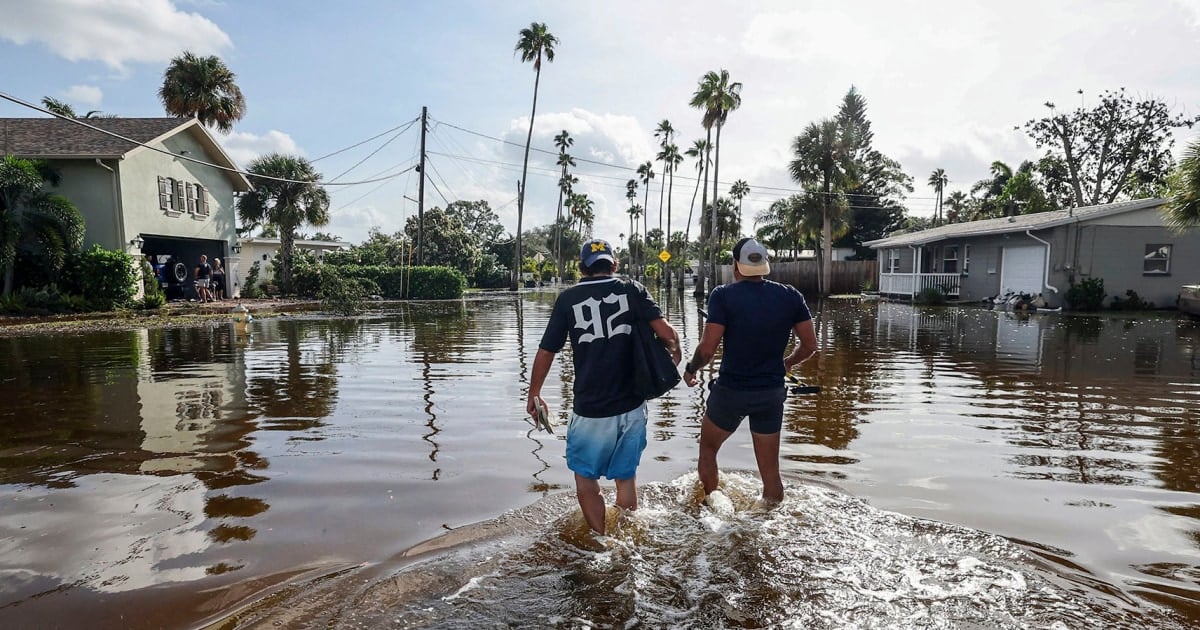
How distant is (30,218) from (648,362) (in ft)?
75.4

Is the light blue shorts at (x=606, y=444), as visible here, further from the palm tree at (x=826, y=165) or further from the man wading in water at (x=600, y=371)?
the palm tree at (x=826, y=165)

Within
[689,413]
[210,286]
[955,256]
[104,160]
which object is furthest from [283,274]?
[955,256]

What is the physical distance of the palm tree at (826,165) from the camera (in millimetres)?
35500

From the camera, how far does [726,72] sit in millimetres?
38062

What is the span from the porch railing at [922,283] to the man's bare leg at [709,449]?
2772 centimetres

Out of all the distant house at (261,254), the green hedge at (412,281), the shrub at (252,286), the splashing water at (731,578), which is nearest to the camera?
the splashing water at (731,578)

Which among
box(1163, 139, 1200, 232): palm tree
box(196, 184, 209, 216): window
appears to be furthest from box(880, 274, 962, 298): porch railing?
box(196, 184, 209, 216): window

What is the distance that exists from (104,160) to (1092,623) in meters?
27.7

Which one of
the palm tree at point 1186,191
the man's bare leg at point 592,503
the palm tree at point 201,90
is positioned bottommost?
the man's bare leg at point 592,503

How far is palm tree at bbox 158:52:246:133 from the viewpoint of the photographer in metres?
31.2

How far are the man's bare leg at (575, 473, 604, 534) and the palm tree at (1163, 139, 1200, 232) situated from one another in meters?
19.0

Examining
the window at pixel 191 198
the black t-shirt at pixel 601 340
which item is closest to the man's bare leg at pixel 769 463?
the black t-shirt at pixel 601 340

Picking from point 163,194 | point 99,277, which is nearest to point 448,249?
point 163,194

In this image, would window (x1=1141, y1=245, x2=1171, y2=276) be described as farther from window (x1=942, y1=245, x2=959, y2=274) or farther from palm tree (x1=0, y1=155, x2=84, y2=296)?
palm tree (x1=0, y1=155, x2=84, y2=296)
